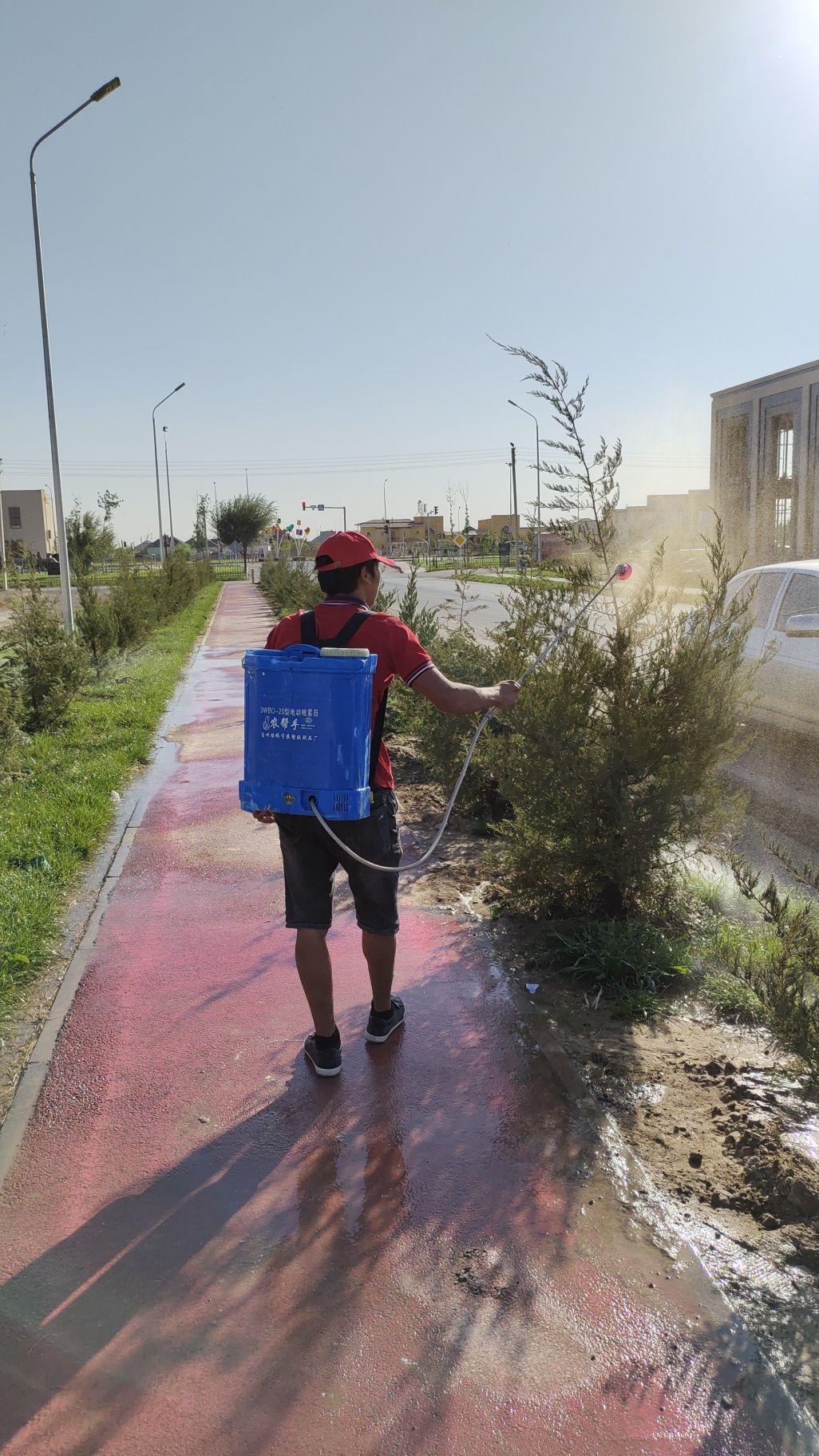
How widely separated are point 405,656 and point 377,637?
0.11 meters

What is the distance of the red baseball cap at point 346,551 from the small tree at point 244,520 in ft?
263

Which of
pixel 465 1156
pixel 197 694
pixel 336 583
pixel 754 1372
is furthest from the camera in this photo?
pixel 197 694

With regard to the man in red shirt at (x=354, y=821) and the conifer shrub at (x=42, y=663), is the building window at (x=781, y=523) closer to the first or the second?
the conifer shrub at (x=42, y=663)

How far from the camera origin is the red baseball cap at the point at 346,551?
3.31 metres

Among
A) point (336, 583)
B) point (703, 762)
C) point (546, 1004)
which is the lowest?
point (546, 1004)

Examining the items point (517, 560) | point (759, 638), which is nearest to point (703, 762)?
point (517, 560)

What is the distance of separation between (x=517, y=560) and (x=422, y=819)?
2.58 meters

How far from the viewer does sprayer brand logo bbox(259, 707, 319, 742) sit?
3.06 metres

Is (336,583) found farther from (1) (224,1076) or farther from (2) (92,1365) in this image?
(2) (92,1365)

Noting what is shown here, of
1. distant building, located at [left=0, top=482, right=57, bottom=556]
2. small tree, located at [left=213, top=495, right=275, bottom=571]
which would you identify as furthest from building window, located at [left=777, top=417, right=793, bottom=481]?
distant building, located at [left=0, top=482, right=57, bottom=556]

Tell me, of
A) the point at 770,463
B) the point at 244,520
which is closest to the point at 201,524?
the point at 244,520

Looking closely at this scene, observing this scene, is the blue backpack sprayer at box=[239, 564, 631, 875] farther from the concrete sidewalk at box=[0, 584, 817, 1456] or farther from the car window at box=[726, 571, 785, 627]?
the car window at box=[726, 571, 785, 627]

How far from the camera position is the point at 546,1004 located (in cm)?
419

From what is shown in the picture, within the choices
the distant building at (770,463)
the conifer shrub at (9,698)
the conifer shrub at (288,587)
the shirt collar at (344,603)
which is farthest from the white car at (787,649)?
the distant building at (770,463)
